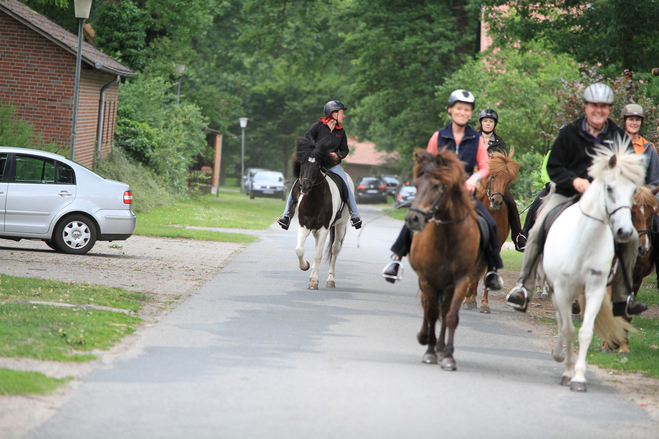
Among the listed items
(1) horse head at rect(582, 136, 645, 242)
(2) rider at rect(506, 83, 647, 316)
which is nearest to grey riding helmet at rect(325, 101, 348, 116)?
(2) rider at rect(506, 83, 647, 316)

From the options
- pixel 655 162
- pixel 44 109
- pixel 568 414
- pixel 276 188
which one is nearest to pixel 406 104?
pixel 276 188

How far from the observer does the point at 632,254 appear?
791 cm

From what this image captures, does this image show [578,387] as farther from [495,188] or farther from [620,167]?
[495,188]

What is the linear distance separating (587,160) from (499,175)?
154 inches

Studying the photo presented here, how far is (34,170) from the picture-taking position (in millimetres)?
15266

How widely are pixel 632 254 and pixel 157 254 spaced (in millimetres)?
10882

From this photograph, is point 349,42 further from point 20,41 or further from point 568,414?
point 568,414

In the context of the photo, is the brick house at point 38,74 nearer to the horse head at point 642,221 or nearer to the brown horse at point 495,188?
the brown horse at point 495,188

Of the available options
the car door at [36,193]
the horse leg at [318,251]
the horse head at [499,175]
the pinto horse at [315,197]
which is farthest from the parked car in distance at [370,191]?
the horse head at [499,175]

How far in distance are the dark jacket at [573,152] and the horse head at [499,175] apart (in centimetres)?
373

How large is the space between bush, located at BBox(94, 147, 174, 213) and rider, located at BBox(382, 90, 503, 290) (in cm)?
1947

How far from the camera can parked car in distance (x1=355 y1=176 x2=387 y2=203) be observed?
6338cm

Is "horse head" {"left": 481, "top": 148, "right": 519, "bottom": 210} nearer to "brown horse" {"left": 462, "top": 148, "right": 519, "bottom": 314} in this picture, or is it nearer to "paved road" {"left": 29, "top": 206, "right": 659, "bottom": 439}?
"brown horse" {"left": 462, "top": 148, "right": 519, "bottom": 314}

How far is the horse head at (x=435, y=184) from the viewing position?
22.8ft
